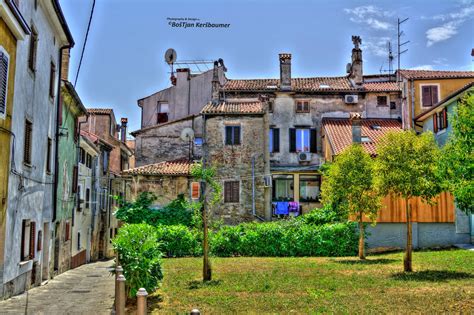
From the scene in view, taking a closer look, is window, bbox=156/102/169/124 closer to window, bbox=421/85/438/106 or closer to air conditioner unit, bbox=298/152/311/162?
air conditioner unit, bbox=298/152/311/162

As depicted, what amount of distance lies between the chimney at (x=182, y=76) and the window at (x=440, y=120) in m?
21.5

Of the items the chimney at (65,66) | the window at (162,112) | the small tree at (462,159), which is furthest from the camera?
the window at (162,112)

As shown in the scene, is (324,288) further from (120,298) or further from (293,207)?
(293,207)

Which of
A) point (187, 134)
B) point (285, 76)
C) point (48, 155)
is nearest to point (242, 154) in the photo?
point (187, 134)

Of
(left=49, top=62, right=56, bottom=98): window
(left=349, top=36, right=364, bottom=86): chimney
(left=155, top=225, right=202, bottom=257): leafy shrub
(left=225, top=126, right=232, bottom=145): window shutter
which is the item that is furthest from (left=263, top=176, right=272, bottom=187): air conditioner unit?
(left=49, top=62, right=56, bottom=98): window

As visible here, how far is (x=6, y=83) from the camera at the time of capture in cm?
1327

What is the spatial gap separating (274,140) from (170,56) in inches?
547

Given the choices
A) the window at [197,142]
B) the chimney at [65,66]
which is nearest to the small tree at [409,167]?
the chimney at [65,66]

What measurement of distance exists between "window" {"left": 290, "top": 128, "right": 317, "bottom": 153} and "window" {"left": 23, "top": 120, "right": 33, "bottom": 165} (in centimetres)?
2367

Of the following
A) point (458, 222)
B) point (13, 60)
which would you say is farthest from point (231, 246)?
point (13, 60)

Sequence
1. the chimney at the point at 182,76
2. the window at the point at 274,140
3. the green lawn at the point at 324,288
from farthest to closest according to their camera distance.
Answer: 1. the chimney at the point at 182,76
2. the window at the point at 274,140
3. the green lawn at the point at 324,288

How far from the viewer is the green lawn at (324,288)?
12.6 meters

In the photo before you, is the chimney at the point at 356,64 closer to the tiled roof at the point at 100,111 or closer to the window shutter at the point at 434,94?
the window shutter at the point at 434,94

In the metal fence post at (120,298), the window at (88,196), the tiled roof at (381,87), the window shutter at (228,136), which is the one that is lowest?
the metal fence post at (120,298)
